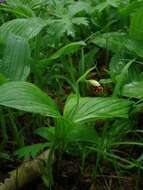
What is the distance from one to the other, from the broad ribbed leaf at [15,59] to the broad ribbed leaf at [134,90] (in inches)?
11.7

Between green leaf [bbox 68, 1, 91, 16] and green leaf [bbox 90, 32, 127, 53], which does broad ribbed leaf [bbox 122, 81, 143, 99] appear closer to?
green leaf [bbox 90, 32, 127, 53]

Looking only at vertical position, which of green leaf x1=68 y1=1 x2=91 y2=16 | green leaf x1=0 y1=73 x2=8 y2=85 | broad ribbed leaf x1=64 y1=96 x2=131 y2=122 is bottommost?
broad ribbed leaf x1=64 y1=96 x2=131 y2=122

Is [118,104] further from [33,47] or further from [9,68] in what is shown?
[33,47]

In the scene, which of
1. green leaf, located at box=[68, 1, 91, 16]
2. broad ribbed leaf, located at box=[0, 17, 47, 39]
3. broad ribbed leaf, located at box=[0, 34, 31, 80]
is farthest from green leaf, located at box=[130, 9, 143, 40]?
broad ribbed leaf, located at box=[0, 34, 31, 80]

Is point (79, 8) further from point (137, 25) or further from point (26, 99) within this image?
point (26, 99)

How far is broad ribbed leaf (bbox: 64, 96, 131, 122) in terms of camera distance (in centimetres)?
115

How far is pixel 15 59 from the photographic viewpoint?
1.38 meters

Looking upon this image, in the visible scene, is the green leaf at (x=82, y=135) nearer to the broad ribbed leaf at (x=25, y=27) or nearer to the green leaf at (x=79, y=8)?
the broad ribbed leaf at (x=25, y=27)

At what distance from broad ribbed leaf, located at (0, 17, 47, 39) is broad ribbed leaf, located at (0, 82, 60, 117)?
0.45m

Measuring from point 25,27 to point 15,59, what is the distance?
264mm

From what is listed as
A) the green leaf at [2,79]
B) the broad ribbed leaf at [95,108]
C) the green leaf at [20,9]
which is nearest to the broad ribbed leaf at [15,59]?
the green leaf at [2,79]

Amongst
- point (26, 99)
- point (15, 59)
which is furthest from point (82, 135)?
point (15, 59)

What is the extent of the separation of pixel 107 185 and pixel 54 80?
500mm

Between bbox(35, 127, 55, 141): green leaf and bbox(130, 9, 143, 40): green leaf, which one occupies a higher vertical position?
bbox(130, 9, 143, 40): green leaf
